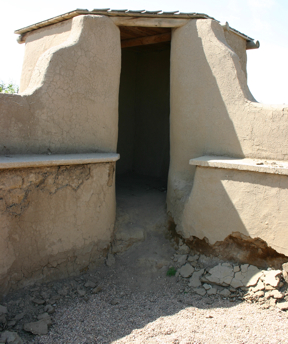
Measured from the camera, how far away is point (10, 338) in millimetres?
2914

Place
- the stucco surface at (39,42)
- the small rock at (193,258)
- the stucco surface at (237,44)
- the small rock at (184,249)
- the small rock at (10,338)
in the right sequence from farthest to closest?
the stucco surface at (237,44) < the stucco surface at (39,42) < the small rock at (184,249) < the small rock at (193,258) < the small rock at (10,338)

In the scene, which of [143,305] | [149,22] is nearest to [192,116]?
[149,22]

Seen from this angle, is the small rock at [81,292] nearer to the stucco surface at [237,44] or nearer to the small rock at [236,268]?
the small rock at [236,268]

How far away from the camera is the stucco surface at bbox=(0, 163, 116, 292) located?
335 cm

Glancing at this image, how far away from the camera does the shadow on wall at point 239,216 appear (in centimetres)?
363

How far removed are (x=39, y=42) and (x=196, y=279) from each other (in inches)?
174

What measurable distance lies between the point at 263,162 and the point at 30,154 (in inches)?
110

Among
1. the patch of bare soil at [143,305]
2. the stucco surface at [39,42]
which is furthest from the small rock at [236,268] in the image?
the stucco surface at [39,42]

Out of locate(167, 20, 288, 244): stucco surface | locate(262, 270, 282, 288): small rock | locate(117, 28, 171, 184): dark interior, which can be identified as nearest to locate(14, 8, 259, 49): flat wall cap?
locate(167, 20, 288, 244): stucco surface

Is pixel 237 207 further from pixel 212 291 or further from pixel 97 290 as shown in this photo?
pixel 97 290

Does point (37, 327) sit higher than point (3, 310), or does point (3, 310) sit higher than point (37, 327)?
point (3, 310)

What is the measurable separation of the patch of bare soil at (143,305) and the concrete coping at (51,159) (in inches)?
45.1

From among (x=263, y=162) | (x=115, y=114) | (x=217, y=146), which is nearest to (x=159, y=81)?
(x=115, y=114)

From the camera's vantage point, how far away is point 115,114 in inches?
185
